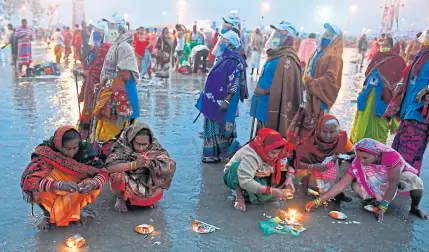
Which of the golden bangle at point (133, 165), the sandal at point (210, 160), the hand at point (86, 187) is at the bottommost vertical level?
the sandal at point (210, 160)

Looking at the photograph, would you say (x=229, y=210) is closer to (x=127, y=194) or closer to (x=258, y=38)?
(x=127, y=194)

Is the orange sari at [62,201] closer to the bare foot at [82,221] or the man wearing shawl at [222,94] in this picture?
the bare foot at [82,221]

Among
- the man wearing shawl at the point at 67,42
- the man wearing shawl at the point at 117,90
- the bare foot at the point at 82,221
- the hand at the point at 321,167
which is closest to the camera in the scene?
the bare foot at the point at 82,221

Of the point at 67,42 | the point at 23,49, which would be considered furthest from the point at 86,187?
the point at 67,42

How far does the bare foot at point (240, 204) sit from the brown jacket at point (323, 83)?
50.2 inches

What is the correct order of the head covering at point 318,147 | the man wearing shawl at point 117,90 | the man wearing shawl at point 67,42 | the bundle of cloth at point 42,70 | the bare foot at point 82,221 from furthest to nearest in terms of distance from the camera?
the man wearing shawl at point 67,42, the bundle of cloth at point 42,70, the man wearing shawl at point 117,90, the head covering at point 318,147, the bare foot at point 82,221

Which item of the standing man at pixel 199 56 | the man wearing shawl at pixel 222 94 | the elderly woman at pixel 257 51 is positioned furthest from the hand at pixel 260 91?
the standing man at pixel 199 56

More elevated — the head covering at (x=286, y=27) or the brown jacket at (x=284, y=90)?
the head covering at (x=286, y=27)

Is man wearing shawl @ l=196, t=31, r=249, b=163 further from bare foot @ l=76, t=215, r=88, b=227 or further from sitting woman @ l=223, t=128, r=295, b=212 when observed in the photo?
bare foot @ l=76, t=215, r=88, b=227

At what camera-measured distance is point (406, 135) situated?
13.6ft

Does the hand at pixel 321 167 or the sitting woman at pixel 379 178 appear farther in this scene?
the hand at pixel 321 167

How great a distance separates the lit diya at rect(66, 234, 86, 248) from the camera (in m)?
3.01

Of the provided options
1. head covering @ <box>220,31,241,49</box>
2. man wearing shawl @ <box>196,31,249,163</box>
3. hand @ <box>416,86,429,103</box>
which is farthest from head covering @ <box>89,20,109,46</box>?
hand @ <box>416,86,429,103</box>

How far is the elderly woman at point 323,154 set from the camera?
4039 millimetres
